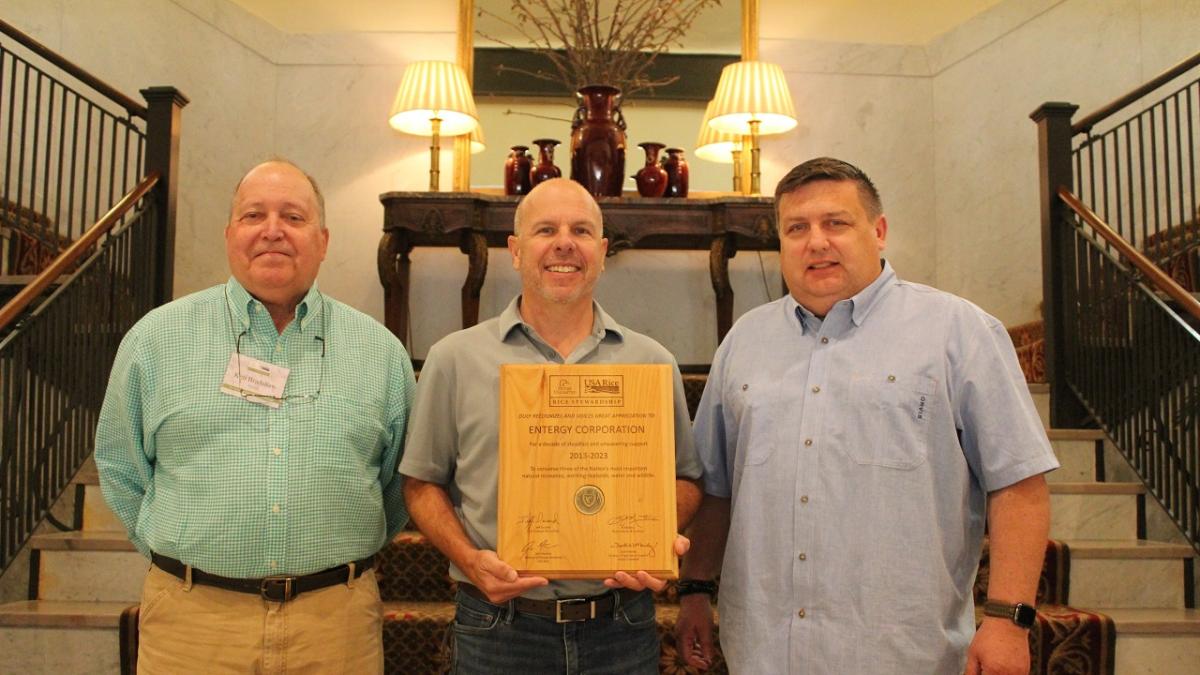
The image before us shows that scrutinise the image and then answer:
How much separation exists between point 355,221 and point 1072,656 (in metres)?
4.29

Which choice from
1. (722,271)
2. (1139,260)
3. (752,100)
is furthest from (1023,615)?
(752,100)

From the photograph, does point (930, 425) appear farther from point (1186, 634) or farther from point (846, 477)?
point (1186, 634)

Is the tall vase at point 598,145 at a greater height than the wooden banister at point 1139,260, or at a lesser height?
greater

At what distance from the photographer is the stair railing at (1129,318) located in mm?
3473

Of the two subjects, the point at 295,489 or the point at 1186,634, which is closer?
the point at 295,489

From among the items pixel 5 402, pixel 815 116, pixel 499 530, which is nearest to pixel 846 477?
pixel 499 530

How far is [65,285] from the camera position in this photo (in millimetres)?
3375

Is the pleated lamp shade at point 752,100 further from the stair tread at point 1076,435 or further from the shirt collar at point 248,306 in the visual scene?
the shirt collar at point 248,306

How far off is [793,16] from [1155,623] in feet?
13.2

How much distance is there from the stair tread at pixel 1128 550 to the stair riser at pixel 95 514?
3.53m

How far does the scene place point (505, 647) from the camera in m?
1.63

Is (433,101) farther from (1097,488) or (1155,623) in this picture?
(1155,623)
